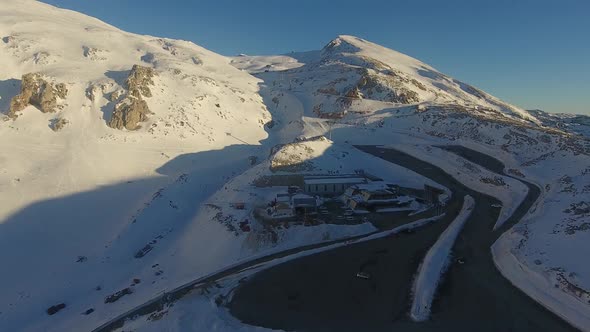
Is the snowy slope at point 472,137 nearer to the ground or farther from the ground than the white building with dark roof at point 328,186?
farther from the ground

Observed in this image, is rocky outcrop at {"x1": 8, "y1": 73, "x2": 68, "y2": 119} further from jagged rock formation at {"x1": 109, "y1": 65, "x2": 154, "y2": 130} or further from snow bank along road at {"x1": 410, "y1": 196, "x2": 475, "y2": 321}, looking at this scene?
snow bank along road at {"x1": 410, "y1": 196, "x2": 475, "y2": 321}

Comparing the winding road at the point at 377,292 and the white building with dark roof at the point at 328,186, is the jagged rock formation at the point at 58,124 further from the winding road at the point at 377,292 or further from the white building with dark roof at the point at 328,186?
the winding road at the point at 377,292

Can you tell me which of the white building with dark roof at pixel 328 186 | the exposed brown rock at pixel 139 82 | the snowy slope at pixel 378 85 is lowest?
the white building with dark roof at pixel 328 186

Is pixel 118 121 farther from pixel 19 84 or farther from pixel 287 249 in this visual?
pixel 287 249

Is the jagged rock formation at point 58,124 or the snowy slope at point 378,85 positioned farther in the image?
the snowy slope at point 378,85

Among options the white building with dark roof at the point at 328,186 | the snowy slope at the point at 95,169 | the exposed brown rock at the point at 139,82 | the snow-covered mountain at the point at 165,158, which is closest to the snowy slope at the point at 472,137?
the snow-covered mountain at the point at 165,158

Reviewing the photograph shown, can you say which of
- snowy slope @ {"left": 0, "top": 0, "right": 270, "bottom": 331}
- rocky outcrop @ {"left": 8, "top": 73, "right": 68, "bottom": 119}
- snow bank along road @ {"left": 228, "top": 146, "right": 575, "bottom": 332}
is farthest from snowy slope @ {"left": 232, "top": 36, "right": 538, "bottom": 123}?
snow bank along road @ {"left": 228, "top": 146, "right": 575, "bottom": 332}
